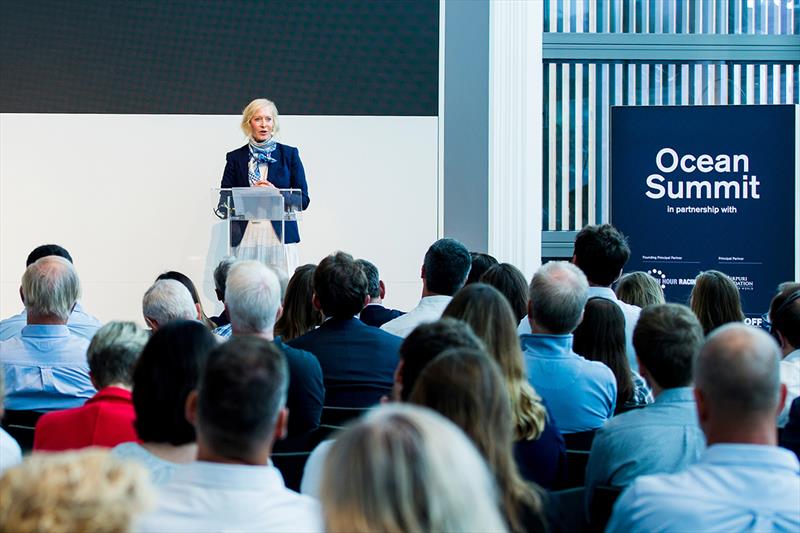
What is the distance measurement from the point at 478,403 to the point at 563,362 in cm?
148

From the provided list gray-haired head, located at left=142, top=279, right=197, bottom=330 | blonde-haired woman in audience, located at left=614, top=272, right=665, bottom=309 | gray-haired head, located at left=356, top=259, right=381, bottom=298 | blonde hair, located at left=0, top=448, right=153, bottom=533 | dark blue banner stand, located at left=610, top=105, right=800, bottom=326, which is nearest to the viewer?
blonde hair, located at left=0, top=448, right=153, bottom=533

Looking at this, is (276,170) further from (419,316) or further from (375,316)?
(419,316)

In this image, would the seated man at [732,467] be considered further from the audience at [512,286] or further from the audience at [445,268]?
the audience at [445,268]

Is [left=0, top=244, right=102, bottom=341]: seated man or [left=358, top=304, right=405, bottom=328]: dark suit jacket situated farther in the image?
[left=358, top=304, right=405, bottom=328]: dark suit jacket

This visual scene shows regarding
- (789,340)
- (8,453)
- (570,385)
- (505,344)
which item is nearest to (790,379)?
(789,340)

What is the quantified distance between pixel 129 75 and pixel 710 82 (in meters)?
4.66

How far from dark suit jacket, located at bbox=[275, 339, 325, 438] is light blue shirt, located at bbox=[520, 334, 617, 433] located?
674 millimetres

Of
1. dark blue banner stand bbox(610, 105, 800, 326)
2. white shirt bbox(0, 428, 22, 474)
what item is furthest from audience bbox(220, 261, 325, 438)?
dark blue banner stand bbox(610, 105, 800, 326)

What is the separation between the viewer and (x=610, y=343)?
3566 mm

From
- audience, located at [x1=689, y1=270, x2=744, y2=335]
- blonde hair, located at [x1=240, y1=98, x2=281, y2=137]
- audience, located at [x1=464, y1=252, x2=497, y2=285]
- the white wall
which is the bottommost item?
audience, located at [x1=689, y1=270, x2=744, y2=335]

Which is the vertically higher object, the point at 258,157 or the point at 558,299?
the point at 258,157

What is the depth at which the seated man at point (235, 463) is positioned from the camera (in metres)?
1.75

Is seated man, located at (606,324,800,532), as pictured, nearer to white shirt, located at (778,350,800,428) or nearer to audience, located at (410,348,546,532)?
audience, located at (410,348,546,532)

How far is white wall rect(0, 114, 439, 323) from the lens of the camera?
8.18 metres
